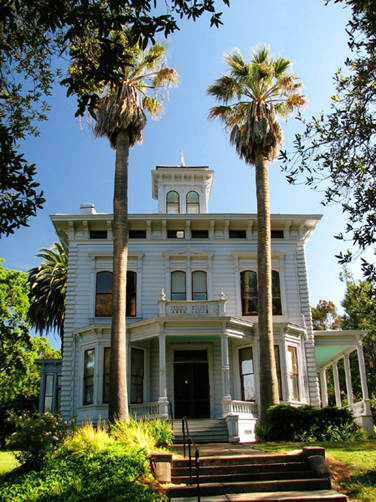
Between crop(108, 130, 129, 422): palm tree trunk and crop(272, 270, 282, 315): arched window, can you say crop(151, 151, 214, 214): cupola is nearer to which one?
crop(272, 270, 282, 315): arched window

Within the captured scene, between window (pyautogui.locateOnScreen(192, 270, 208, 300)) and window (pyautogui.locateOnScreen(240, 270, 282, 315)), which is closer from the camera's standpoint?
window (pyautogui.locateOnScreen(240, 270, 282, 315))

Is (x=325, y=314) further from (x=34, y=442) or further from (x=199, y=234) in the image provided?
(x=34, y=442)

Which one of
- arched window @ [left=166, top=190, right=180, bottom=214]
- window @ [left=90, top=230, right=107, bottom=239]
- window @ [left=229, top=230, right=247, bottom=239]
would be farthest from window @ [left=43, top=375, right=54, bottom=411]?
window @ [left=229, top=230, right=247, bottom=239]

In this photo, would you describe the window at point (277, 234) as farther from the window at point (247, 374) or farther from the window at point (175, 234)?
the window at point (247, 374)

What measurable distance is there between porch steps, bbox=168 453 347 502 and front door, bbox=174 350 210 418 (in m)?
10.4

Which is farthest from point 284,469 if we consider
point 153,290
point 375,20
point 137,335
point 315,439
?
point 153,290

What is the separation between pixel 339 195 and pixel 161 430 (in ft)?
24.6

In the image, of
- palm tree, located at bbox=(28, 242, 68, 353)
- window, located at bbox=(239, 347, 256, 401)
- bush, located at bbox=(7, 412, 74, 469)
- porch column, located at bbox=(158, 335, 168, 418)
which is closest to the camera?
bush, located at bbox=(7, 412, 74, 469)

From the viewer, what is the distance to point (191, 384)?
21547 millimetres

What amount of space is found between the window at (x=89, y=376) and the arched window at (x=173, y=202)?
26.8 ft

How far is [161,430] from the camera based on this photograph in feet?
42.9

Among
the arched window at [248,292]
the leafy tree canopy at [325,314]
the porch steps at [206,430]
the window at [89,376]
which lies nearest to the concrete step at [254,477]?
the porch steps at [206,430]

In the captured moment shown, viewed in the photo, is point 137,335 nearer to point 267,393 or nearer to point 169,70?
point 267,393

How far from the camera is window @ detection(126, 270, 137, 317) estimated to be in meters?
22.4
